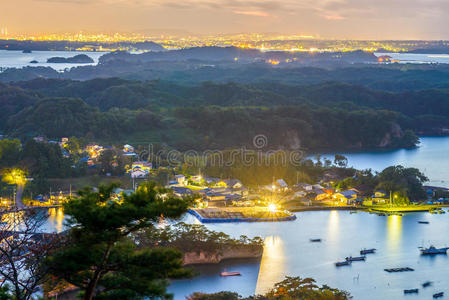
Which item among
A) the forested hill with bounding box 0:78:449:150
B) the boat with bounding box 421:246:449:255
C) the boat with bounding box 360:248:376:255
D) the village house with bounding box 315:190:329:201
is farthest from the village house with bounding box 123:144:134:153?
the boat with bounding box 421:246:449:255

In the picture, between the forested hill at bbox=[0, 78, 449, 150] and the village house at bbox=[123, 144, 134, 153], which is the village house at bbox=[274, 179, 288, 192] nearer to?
the village house at bbox=[123, 144, 134, 153]

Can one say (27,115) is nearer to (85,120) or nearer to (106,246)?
(85,120)

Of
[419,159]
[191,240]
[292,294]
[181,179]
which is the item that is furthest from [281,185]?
[419,159]

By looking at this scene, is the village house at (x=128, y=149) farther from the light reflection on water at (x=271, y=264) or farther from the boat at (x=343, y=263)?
the boat at (x=343, y=263)

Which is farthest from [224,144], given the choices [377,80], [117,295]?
[377,80]

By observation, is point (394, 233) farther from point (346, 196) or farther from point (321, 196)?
point (321, 196)

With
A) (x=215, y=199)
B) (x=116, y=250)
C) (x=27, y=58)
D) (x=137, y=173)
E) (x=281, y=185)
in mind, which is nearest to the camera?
(x=116, y=250)
